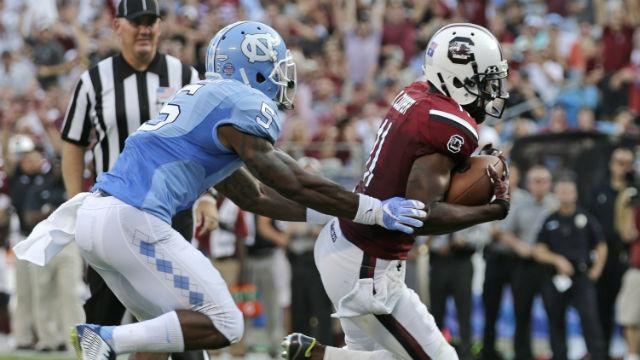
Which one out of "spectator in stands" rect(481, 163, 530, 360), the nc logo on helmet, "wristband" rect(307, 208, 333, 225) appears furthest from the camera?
"spectator in stands" rect(481, 163, 530, 360)

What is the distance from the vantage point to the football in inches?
220

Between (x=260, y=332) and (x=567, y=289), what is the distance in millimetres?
3141

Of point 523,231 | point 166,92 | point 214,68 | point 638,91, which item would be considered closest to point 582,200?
point 523,231

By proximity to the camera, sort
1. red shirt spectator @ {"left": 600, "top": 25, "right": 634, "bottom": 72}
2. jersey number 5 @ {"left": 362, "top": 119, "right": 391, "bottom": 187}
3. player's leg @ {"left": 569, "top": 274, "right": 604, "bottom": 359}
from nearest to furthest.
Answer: jersey number 5 @ {"left": 362, "top": 119, "right": 391, "bottom": 187} < player's leg @ {"left": 569, "top": 274, "right": 604, "bottom": 359} < red shirt spectator @ {"left": 600, "top": 25, "right": 634, "bottom": 72}

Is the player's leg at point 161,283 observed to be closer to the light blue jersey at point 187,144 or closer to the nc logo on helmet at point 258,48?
the light blue jersey at point 187,144

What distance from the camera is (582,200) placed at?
450 inches

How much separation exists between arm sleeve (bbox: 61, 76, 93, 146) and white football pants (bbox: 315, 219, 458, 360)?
1.67 meters

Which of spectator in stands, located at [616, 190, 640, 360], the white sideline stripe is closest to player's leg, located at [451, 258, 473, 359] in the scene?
spectator in stands, located at [616, 190, 640, 360]

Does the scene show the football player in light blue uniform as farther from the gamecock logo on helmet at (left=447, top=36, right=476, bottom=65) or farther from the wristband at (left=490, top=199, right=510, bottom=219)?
the gamecock logo on helmet at (left=447, top=36, right=476, bottom=65)

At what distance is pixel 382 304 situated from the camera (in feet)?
18.2

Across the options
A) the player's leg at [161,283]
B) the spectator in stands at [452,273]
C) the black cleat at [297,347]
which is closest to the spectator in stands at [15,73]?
the spectator in stands at [452,273]

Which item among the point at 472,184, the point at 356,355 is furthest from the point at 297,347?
the point at 472,184

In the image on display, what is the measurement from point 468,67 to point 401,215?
2.90 ft

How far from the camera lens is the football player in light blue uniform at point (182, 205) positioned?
511 cm
